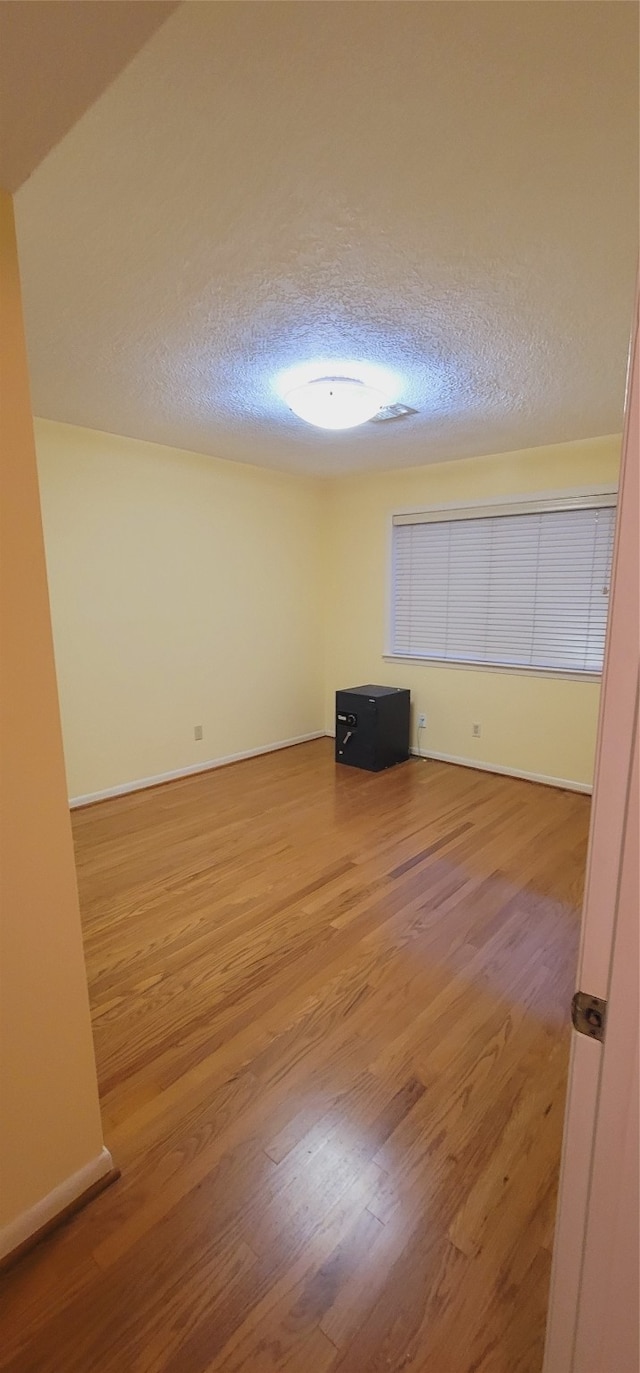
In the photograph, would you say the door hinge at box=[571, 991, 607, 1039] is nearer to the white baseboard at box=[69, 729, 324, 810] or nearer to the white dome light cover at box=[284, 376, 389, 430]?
the white dome light cover at box=[284, 376, 389, 430]

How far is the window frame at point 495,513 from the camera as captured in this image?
354cm

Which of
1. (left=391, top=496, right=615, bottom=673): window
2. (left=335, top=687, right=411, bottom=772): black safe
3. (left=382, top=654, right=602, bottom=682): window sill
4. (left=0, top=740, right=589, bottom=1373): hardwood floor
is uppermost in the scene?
(left=391, top=496, right=615, bottom=673): window

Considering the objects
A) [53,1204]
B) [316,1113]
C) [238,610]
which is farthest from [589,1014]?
[238,610]

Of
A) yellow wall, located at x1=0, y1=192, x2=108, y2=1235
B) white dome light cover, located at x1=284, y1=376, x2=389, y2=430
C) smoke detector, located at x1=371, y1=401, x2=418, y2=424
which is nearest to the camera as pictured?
yellow wall, located at x1=0, y1=192, x2=108, y2=1235

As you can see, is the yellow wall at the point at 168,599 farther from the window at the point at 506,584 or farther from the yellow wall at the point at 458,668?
the window at the point at 506,584

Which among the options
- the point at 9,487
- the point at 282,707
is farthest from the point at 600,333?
the point at 282,707

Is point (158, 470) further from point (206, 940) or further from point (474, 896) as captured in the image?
point (474, 896)

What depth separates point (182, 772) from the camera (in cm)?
410

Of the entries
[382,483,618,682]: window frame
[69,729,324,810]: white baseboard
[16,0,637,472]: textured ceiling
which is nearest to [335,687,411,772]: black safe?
[382,483,618,682]: window frame

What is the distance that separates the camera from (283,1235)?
1.19 metres

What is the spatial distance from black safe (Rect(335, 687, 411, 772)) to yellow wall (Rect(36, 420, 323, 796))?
745 mm

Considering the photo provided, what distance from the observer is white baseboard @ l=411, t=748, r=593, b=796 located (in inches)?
150

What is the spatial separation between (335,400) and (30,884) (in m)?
2.26

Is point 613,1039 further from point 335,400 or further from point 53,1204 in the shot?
point 335,400
